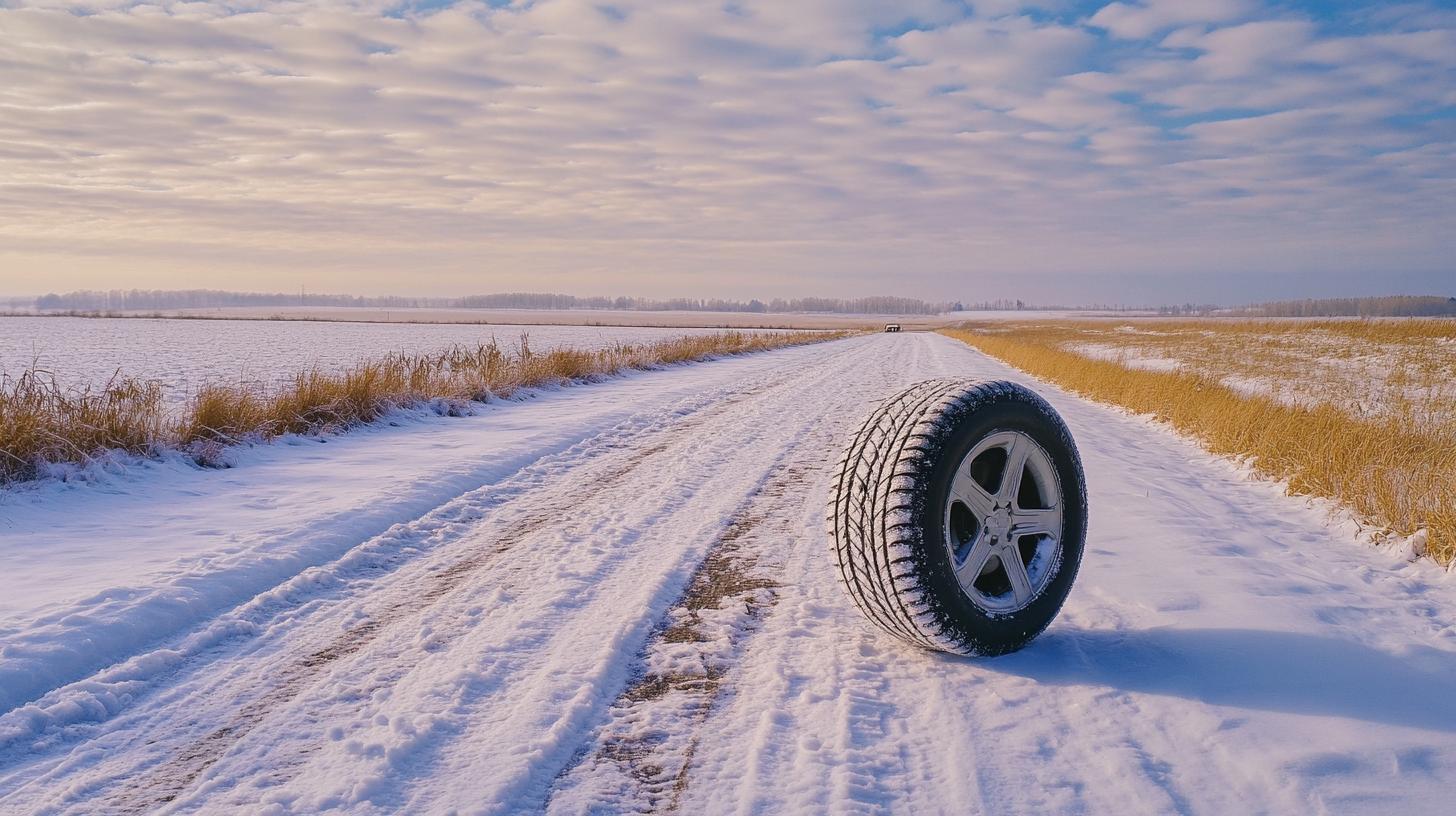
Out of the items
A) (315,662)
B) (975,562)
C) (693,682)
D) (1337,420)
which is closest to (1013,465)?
(975,562)

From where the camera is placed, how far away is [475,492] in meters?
6.76

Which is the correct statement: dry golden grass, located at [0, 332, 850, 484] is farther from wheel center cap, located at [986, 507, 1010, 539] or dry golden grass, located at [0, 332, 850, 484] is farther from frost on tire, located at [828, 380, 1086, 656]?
wheel center cap, located at [986, 507, 1010, 539]

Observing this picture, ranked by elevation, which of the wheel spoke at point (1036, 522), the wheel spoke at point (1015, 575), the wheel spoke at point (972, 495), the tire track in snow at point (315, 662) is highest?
the wheel spoke at point (972, 495)

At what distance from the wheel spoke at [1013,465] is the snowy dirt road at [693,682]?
2.35 feet

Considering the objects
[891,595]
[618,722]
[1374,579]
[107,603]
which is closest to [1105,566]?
[1374,579]

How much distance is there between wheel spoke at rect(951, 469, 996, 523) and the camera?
3.37 meters

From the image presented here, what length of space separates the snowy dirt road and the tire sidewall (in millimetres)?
170

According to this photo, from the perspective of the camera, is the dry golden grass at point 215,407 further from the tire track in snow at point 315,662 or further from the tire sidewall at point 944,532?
the tire sidewall at point 944,532

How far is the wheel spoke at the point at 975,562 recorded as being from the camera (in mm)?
3383

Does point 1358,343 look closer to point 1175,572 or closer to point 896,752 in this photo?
point 1175,572

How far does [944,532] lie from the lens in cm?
328

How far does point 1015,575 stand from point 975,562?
0.26 metres

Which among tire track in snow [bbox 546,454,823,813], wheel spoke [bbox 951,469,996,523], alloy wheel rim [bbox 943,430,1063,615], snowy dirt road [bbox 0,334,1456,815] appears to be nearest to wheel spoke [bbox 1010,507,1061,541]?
alloy wheel rim [bbox 943,430,1063,615]

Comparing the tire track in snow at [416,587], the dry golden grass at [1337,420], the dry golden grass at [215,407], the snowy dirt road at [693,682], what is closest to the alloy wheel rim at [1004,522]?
the snowy dirt road at [693,682]
